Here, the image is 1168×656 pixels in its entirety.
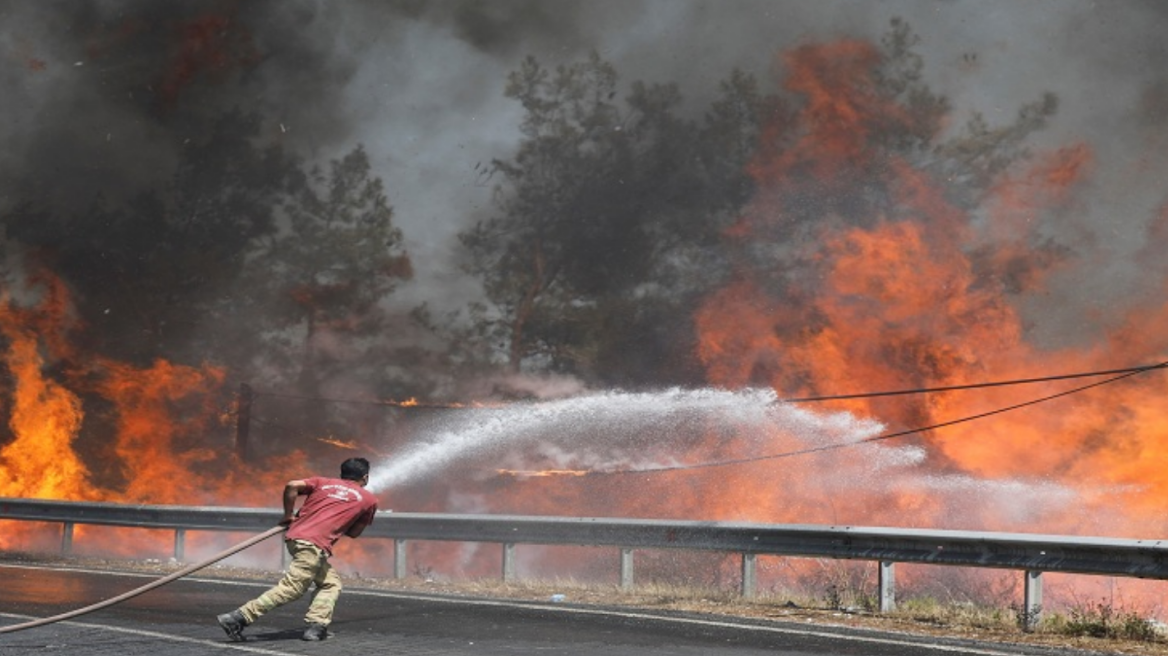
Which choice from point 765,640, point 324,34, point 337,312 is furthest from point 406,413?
point 765,640

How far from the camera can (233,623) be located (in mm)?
8992

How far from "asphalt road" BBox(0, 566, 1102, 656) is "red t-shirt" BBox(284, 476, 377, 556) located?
69 centimetres

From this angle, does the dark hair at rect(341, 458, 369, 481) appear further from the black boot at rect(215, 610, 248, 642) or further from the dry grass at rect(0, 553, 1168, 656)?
the dry grass at rect(0, 553, 1168, 656)

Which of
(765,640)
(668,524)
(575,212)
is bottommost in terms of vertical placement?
(765,640)

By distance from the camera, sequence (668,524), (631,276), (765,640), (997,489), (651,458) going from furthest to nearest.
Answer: (631,276), (651,458), (997,489), (668,524), (765,640)

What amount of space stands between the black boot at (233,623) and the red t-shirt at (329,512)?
0.67 metres

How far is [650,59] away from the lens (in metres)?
29.9

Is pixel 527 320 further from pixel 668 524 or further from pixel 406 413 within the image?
pixel 668 524

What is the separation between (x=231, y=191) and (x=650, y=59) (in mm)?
9573

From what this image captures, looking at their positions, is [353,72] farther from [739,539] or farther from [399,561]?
[739,539]

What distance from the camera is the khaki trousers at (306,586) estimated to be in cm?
922

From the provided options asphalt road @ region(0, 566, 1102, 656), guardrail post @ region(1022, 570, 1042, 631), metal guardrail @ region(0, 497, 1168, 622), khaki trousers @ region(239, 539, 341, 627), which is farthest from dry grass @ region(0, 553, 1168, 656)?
khaki trousers @ region(239, 539, 341, 627)

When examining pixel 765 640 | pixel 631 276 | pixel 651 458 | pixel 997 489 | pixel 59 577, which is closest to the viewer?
pixel 765 640

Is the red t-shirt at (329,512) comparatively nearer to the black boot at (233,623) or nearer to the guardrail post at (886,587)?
the black boot at (233,623)
